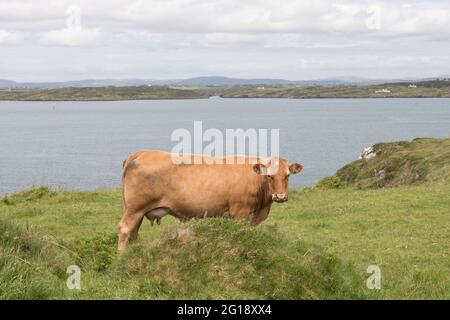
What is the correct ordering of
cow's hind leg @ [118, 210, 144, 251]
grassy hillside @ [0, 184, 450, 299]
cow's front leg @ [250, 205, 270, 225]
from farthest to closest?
1. cow's front leg @ [250, 205, 270, 225]
2. cow's hind leg @ [118, 210, 144, 251]
3. grassy hillside @ [0, 184, 450, 299]

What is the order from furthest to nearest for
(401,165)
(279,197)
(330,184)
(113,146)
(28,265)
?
(113,146)
(401,165)
(330,184)
(279,197)
(28,265)

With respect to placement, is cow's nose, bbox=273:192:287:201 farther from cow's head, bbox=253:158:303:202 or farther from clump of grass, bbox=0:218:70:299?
clump of grass, bbox=0:218:70:299

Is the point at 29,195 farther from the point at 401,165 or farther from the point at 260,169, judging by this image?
the point at 401,165

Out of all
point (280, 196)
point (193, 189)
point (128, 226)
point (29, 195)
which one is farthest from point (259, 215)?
point (29, 195)

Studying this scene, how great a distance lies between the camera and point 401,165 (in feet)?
193

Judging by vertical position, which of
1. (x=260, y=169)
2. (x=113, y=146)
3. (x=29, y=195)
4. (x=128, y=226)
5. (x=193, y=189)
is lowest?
(x=113, y=146)

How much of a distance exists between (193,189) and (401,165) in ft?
160

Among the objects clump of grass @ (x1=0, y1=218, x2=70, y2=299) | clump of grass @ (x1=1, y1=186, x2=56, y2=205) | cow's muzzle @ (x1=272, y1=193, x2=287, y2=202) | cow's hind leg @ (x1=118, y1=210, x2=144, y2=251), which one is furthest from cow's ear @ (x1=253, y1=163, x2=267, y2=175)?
clump of grass @ (x1=1, y1=186, x2=56, y2=205)

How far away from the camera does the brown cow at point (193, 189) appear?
13594 mm

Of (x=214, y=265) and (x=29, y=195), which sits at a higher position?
(x=214, y=265)

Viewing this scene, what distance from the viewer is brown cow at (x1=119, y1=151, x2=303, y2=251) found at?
44.6ft

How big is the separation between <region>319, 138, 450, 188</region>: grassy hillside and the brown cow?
113 feet

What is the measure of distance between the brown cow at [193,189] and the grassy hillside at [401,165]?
3435 centimetres
